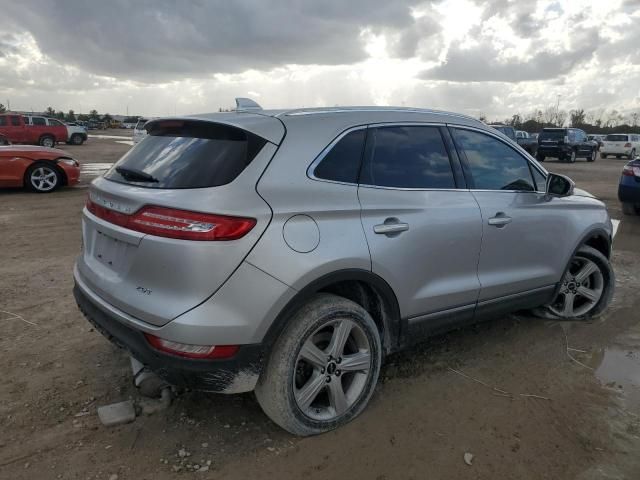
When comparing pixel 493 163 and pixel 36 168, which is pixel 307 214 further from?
pixel 36 168

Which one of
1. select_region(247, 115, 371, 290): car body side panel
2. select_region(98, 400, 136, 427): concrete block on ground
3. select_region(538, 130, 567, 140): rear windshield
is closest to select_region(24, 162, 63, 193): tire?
select_region(98, 400, 136, 427): concrete block on ground

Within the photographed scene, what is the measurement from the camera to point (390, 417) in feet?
9.82

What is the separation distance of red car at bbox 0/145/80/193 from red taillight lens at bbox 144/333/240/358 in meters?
10.0

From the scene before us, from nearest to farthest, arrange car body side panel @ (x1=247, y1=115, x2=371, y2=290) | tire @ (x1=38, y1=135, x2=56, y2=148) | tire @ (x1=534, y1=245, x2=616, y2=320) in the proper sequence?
car body side panel @ (x1=247, y1=115, x2=371, y2=290)
tire @ (x1=534, y1=245, x2=616, y2=320)
tire @ (x1=38, y1=135, x2=56, y2=148)

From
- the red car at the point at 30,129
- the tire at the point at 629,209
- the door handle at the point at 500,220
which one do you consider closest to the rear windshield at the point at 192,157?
the door handle at the point at 500,220

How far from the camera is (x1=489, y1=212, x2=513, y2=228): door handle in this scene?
3488 mm

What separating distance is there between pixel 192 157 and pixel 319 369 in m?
1.31

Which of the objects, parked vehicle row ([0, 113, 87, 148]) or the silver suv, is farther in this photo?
parked vehicle row ([0, 113, 87, 148])

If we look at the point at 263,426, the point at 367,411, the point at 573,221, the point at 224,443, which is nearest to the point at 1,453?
the point at 224,443

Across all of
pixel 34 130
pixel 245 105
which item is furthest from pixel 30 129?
pixel 245 105

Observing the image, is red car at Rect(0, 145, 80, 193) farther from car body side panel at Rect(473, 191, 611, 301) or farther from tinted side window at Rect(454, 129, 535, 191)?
car body side panel at Rect(473, 191, 611, 301)

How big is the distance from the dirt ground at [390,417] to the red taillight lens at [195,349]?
631 millimetres

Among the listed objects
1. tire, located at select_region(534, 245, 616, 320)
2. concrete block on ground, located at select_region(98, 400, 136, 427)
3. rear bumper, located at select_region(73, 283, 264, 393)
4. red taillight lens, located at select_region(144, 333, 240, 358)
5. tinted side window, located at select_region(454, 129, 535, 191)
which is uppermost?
tinted side window, located at select_region(454, 129, 535, 191)

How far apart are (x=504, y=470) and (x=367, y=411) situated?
2.69ft
